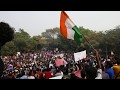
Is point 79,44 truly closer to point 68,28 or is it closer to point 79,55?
point 79,55

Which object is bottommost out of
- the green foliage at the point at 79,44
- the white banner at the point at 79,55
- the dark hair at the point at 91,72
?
the dark hair at the point at 91,72

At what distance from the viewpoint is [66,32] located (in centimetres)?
620

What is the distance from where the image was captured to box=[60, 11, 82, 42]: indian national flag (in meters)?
5.93

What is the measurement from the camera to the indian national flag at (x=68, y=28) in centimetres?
593

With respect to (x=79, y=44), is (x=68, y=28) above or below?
below

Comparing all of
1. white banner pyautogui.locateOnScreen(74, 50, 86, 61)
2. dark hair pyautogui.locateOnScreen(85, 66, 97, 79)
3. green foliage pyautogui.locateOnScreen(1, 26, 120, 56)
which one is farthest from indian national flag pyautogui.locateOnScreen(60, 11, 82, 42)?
green foliage pyautogui.locateOnScreen(1, 26, 120, 56)

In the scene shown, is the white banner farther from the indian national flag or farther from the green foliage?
the green foliage

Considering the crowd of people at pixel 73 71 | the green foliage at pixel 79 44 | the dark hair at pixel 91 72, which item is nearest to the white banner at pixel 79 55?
the crowd of people at pixel 73 71

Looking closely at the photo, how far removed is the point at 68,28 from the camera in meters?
6.06

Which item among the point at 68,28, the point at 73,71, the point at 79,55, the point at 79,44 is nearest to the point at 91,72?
the point at 68,28

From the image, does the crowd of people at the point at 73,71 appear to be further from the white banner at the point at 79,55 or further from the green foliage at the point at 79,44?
the green foliage at the point at 79,44
